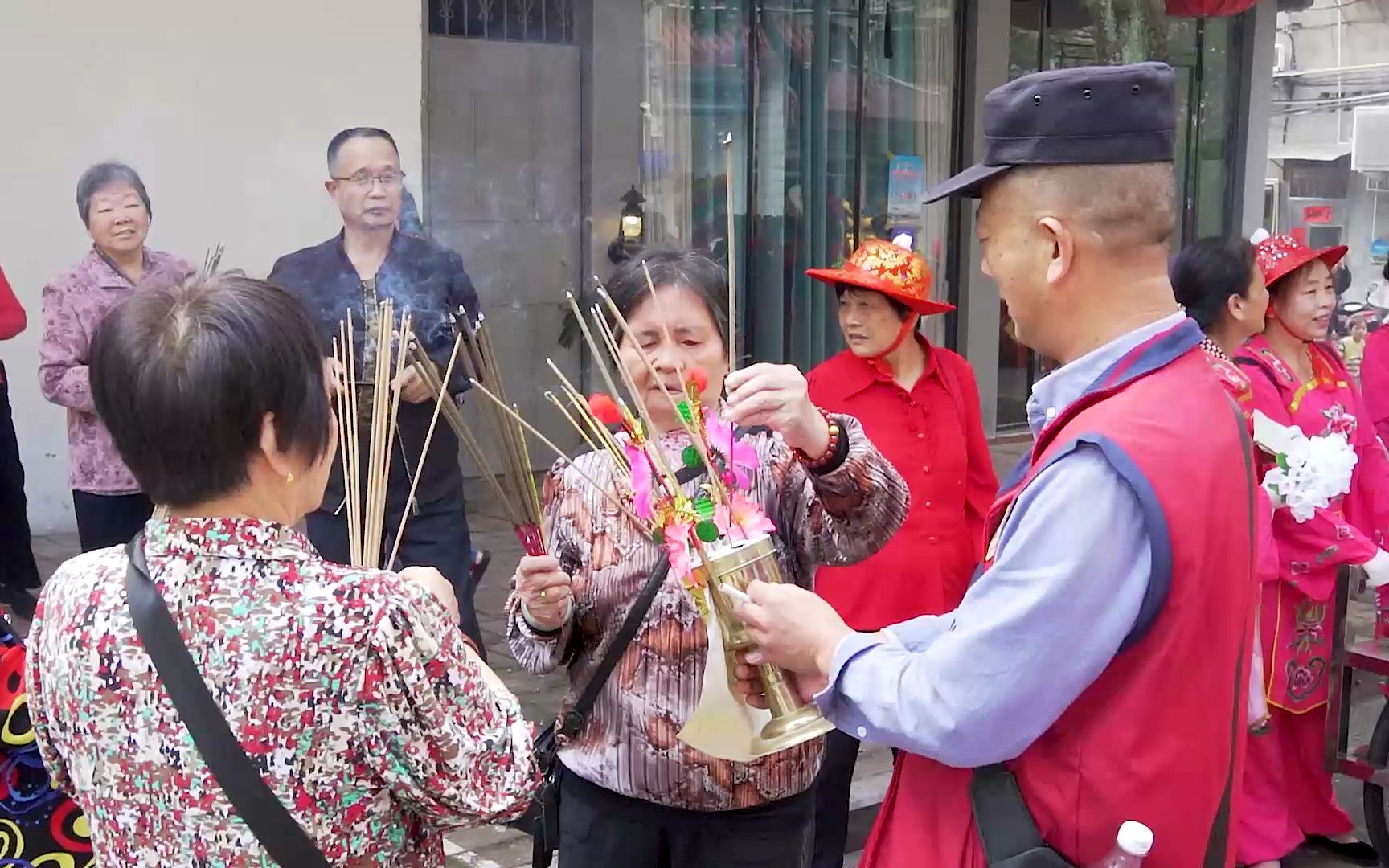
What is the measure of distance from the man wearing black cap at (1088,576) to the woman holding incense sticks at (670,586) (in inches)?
19.7

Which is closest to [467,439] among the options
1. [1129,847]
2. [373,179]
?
[1129,847]

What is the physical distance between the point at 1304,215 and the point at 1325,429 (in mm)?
17181

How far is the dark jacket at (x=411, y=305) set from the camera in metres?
3.74

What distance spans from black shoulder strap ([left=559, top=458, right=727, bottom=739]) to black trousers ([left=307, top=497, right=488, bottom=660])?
1706 mm

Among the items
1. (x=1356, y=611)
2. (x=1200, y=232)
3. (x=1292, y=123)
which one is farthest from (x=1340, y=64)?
(x=1356, y=611)

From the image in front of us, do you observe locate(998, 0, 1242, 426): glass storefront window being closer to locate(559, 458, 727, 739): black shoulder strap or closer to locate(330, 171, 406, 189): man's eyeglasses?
locate(330, 171, 406, 189): man's eyeglasses

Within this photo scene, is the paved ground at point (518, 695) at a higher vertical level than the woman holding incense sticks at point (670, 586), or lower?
lower

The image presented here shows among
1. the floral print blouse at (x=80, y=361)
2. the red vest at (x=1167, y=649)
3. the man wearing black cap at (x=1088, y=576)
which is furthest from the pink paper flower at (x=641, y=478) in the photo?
the floral print blouse at (x=80, y=361)

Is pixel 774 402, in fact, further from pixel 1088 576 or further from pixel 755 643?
pixel 1088 576

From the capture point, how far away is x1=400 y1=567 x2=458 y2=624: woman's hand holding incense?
1.53 meters

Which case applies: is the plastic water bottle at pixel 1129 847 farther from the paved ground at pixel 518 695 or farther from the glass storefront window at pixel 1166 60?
the glass storefront window at pixel 1166 60

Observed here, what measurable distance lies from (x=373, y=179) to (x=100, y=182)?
934mm

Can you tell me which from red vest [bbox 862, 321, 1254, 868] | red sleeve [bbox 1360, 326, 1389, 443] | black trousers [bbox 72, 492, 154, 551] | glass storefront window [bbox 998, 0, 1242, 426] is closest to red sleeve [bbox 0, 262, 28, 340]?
black trousers [bbox 72, 492, 154, 551]

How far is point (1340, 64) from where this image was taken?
19.5 metres
